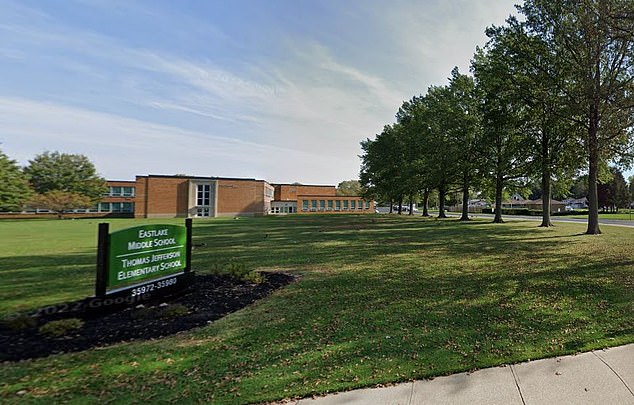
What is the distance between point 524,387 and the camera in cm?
336

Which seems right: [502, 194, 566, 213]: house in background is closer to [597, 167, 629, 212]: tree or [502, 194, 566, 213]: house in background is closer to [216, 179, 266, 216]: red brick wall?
[597, 167, 629, 212]: tree

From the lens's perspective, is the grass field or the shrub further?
the shrub

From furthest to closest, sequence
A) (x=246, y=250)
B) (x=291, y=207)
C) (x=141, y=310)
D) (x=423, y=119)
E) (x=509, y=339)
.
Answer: (x=291, y=207) < (x=423, y=119) < (x=246, y=250) < (x=141, y=310) < (x=509, y=339)

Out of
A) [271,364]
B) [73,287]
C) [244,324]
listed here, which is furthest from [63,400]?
[73,287]

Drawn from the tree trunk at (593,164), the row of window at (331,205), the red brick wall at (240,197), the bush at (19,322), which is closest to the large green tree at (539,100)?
the tree trunk at (593,164)

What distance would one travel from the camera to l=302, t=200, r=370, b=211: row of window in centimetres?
8006

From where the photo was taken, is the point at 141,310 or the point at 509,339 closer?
the point at 509,339

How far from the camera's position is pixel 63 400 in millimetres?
3205

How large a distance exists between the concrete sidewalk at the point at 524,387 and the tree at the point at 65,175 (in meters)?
68.4

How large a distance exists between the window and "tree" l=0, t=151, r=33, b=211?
79.8ft

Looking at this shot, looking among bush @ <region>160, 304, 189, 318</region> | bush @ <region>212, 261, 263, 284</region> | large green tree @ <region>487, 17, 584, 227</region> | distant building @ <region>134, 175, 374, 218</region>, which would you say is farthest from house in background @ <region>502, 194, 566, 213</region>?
bush @ <region>160, 304, 189, 318</region>

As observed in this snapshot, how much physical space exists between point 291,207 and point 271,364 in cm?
7616

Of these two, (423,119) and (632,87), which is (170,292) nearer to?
(632,87)

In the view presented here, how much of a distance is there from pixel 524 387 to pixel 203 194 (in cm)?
6046
